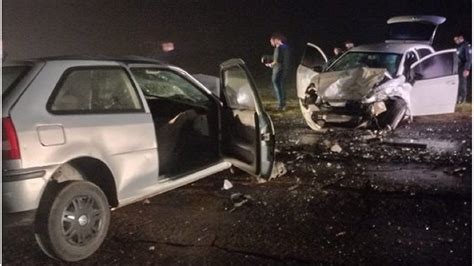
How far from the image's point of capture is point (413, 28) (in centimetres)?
682

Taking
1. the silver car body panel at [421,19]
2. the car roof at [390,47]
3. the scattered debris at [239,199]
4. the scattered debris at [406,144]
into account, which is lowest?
the scattered debris at [406,144]

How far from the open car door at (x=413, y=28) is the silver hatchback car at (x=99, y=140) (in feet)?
11.3

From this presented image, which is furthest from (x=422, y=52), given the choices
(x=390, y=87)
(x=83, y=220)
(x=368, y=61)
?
(x=83, y=220)

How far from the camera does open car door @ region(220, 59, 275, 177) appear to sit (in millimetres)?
3822

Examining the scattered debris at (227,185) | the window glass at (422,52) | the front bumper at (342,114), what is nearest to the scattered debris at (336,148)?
the front bumper at (342,114)

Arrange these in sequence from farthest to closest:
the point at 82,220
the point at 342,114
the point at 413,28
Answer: the point at 413,28 < the point at 342,114 < the point at 82,220

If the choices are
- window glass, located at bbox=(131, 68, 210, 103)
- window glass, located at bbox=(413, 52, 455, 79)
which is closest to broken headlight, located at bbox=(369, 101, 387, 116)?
window glass, located at bbox=(413, 52, 455, 79)

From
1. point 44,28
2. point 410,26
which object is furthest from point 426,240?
point 44,28

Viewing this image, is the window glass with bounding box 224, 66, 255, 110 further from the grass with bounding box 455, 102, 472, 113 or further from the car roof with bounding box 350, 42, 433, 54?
the grass with bounding box 455, 102, 472, 113

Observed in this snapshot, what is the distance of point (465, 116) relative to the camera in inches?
276

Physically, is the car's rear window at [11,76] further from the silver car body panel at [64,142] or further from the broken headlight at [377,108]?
the broken headlight at [377,108]

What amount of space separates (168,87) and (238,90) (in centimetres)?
97

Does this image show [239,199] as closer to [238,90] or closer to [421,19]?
[238,90]

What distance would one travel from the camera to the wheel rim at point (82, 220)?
309cm
